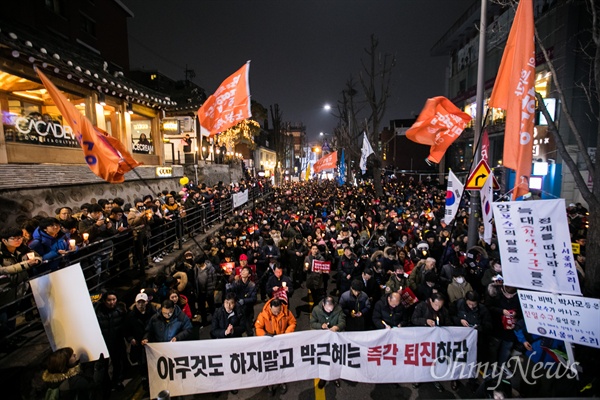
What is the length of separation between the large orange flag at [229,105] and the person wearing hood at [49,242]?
12.6ft

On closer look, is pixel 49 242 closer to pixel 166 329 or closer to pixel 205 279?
pixel 166 329

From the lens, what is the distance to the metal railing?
15.7ft

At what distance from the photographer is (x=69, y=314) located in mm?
4277

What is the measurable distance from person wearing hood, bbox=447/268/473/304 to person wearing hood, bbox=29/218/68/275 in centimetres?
746

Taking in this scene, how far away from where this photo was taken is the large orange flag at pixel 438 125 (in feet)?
28.2

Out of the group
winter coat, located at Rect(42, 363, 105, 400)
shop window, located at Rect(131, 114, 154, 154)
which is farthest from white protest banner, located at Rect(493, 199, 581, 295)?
shop window, located at Rect(131, 114, 154, 154)

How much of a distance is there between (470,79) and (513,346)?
116 feet

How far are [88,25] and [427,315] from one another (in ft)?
Answer: 107

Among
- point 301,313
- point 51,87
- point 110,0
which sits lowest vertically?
point 301,313

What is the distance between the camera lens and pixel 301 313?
26.3 feet

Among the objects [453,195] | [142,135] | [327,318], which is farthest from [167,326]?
[142,135]

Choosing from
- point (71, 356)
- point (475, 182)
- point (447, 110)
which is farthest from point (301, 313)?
point (447, 110)

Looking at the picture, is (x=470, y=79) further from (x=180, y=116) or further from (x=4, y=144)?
(x=4, y=144)

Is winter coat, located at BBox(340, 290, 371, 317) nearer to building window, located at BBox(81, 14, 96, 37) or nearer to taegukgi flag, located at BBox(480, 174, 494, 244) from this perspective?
taegukgi flag, located at BBox(480, 174, 494, 244)
